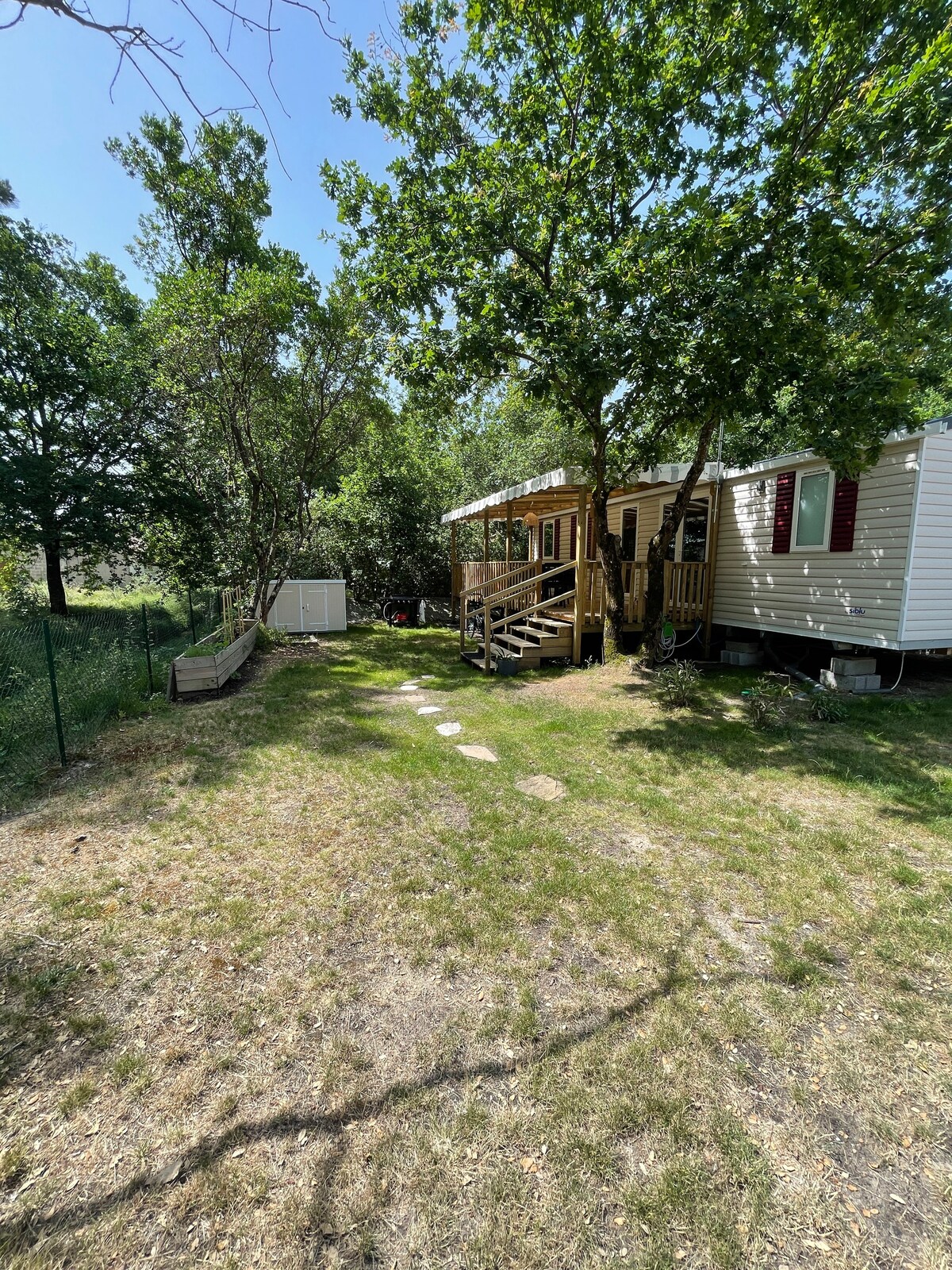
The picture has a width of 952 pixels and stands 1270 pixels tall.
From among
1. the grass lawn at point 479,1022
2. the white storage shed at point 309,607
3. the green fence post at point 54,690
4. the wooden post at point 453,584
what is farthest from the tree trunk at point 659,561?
the white storage shed at point 309,607

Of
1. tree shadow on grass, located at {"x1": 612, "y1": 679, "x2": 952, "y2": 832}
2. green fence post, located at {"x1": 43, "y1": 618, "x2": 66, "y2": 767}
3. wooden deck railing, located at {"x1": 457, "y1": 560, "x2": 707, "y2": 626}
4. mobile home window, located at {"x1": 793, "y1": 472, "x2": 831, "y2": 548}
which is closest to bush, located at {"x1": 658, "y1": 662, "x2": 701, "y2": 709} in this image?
tree shadow on grass, located at {"x1": 612, "y1": 679, "x2": 952, "y2": 832}

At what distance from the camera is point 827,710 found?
5.80 meters

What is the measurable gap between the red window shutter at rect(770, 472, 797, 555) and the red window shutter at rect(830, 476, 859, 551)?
2.38ft

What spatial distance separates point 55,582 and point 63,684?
27.5ft

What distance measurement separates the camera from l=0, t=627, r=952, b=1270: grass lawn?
151cm

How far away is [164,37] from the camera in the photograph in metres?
1.84

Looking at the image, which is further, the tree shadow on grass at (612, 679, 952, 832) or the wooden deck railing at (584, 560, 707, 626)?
the wooden deck railing at (584, 560, 707, 626)

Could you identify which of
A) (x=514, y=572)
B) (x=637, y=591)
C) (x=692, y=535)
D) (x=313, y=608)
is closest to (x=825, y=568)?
(x=637, y=591)

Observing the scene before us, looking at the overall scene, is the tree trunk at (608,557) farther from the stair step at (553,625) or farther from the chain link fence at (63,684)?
the chain link fence at (63,684)

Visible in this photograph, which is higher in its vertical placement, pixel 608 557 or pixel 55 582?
pixel 608 557

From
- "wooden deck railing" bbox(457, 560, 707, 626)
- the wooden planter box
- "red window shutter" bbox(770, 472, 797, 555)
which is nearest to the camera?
the wooden planter box

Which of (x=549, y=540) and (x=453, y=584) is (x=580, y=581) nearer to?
(x=549, y=540)

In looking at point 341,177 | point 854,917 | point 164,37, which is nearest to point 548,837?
point 854,917

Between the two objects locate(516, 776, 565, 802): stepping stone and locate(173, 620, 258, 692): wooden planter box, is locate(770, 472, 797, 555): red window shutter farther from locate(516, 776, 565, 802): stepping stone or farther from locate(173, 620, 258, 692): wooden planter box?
locate(173, 620, 258, 692): wooden planter box
